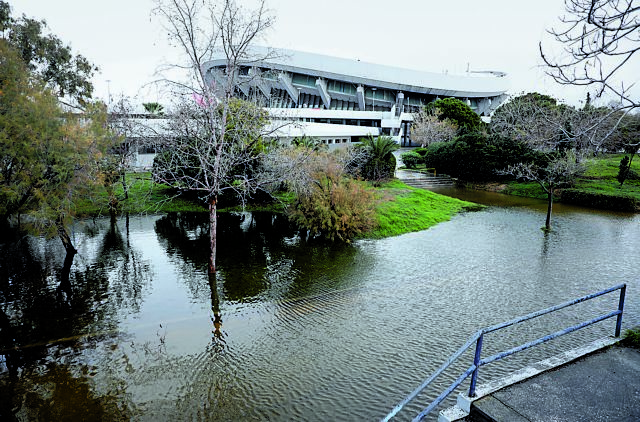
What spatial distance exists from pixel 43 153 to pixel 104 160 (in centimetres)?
395

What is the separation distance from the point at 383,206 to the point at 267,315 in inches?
357

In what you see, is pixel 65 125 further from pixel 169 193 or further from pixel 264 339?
pixel 169 193

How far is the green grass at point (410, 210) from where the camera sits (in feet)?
47.9

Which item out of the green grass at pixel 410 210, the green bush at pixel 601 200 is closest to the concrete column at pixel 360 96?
the green grass at pixel 410 210

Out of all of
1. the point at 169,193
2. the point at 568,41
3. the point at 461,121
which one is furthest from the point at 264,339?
the point at 461,121

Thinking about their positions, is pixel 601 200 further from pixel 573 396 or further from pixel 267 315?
pixel 573 396

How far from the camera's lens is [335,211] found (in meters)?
13.3

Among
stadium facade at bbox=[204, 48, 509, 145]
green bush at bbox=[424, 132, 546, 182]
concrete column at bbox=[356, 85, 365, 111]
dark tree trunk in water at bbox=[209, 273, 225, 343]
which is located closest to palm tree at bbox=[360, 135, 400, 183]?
green bush at bbox=[424, 132, 546, 182]

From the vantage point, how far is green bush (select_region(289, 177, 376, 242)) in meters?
13.1

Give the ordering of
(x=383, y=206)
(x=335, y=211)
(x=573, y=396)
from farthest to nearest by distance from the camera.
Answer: (x=383, y=206) → (x=335, y=211) → (x=573, y=396)

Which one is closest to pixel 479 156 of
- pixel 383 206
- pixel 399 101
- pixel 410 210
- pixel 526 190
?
pixel 526 190

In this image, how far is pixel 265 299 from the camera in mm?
8719

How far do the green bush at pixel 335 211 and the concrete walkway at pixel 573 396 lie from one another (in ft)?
28.9

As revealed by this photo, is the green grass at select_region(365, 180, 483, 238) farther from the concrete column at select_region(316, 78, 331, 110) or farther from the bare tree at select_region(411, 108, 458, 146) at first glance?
the concrete column at select_region(316, 78, 331, 110)
